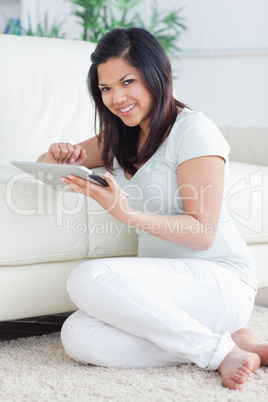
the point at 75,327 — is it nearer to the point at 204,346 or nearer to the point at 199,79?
the point at 204,346

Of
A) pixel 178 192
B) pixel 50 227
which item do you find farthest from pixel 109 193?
pixel 50 227

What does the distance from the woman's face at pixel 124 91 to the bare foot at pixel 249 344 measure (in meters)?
0.60

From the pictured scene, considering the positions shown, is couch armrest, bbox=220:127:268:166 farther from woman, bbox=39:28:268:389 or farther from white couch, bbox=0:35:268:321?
woman, bbox=39:28:268:389

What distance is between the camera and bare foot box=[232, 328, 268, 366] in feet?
4.48

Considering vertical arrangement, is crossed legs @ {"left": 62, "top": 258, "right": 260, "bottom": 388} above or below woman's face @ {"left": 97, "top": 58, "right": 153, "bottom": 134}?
below

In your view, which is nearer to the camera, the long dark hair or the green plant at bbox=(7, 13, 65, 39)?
the long dark hair

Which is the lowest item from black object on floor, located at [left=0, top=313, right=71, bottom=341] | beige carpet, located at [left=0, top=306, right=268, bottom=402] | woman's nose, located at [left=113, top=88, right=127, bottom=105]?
black object on floor, located at [left=0, top=313, right=71, bottom=341]

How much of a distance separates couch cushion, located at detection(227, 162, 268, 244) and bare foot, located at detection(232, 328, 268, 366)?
461 millimetres

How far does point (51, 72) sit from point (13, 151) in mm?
→ 389

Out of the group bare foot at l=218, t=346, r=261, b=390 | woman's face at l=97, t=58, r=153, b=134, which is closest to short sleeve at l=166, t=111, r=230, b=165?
woman's face at l=97, t=58, r=153, b=134

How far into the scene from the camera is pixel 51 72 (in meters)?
2.23

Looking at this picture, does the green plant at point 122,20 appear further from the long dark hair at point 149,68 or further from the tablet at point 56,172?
the tablet at point 56,172

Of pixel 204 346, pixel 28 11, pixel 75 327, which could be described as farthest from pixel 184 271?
pixel 28 11

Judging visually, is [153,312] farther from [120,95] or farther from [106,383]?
[120,95]
